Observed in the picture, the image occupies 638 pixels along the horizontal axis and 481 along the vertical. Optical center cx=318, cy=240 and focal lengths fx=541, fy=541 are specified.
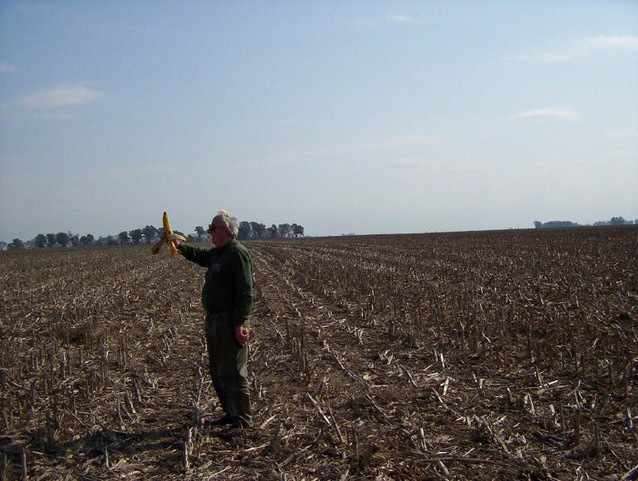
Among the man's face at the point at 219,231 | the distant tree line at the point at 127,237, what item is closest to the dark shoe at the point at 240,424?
the man's face at the point at 219,231

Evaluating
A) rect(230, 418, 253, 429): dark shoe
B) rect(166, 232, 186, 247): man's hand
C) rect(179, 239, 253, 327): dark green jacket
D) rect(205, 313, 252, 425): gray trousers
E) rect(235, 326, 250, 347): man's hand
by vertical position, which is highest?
rect(166, 232, 186, 247): man's hand

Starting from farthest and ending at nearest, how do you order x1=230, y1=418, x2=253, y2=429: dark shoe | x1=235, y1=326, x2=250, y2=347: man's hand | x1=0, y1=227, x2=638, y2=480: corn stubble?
x1=230, y1=418, x2=253, y2=429: dark shoe, x1=235, y1=326, x2=250, y2=347: man's hand, x1=0, y1=227, x2=638, y2=480: corn stubble

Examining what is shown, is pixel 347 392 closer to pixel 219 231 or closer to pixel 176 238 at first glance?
pixel 219 231

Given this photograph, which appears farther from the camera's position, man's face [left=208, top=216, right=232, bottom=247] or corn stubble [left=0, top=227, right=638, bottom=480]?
man's face [left=208, top=216, right=232, bottom=247]

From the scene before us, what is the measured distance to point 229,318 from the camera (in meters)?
5.17

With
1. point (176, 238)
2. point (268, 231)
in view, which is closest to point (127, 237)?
point (268, 231)

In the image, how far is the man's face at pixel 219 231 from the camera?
5.22 m

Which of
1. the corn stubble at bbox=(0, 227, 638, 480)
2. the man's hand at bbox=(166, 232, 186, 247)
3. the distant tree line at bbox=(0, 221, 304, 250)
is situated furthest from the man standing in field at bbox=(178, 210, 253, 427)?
the distant tree line at bbox=(0, 221, 304, 250)

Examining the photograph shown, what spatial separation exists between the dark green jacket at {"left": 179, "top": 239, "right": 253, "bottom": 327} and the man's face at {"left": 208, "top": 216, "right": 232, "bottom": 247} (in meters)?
0.07

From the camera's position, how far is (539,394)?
584 centimetres

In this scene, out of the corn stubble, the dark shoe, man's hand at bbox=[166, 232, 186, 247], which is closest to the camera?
the corn stubble

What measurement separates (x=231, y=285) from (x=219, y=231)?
0.53 meters

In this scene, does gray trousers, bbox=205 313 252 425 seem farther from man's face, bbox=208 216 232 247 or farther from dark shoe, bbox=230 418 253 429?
man's face, bbox=208 216 232 247

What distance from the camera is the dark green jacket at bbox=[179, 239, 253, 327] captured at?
5.07 meters
